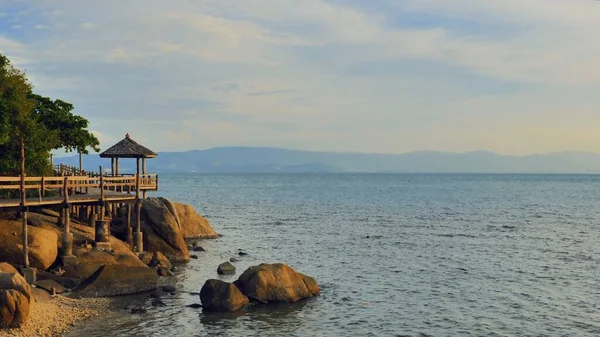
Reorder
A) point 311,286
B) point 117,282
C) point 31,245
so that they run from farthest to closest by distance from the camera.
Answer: point 31,245, point 311,286, point 117,282

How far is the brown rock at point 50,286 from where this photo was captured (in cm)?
2395

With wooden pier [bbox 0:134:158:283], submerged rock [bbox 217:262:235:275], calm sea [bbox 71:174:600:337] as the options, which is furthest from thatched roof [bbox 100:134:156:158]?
submerged rock [bbox 217:262:235:275]

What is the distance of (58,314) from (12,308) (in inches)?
89.2

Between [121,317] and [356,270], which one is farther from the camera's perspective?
[356,270]

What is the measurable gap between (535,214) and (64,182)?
59.6 meters

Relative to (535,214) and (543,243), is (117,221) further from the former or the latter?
(535,214)

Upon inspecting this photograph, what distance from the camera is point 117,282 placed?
24766 millimetres

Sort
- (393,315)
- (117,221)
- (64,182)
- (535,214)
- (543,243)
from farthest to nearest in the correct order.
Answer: (535,214), (543,243), (117,221), (64,182), (393,315)

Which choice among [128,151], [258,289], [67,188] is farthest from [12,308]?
[128,151]

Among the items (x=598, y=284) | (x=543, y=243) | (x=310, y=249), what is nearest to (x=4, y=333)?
(x=310, y=249)

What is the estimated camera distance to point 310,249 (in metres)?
41.1

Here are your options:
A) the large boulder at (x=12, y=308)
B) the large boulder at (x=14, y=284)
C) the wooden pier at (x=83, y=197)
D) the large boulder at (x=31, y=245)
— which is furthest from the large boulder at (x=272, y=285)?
the large boulder at (x=31, y=245)

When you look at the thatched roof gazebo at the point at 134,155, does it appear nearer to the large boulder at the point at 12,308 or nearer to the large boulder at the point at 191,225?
the large boulder at the point at 191,225

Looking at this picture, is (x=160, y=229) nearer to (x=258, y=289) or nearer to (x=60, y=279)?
(x=60, y=279)
